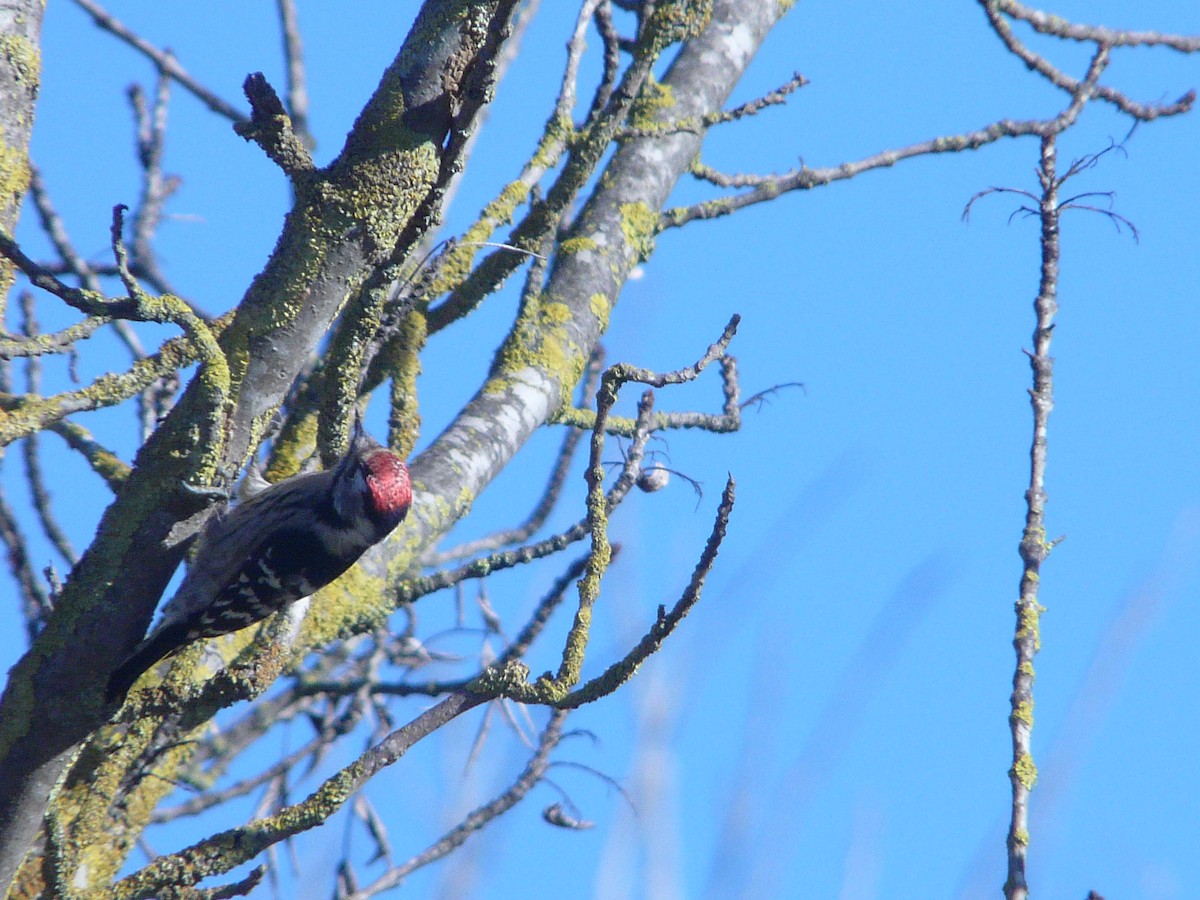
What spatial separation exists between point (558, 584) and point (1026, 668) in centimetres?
122

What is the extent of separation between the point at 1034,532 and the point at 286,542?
2035mm

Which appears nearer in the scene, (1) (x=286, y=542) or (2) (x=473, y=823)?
(2) (x=473, y=823)

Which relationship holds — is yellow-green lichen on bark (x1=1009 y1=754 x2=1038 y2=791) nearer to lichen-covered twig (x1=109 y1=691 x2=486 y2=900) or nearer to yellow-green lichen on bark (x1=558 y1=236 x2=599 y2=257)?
lichen-covered twig (x1=109 y1=691 x2=486 y2=900)

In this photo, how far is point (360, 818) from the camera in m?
3.74

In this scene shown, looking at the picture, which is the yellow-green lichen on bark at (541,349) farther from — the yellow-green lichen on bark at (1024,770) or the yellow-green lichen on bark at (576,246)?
the yellow-green lichen on bark at (1024,770)

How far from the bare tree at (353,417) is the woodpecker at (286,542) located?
10 centimetres

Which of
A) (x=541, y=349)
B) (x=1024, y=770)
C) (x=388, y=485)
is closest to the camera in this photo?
(x=1024, y=770)

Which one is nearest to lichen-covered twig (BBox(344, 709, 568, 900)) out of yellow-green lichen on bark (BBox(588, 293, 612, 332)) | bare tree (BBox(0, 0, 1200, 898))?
bare tree (BBox(0, 0, 1200, 898))

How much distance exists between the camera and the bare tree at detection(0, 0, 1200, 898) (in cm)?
214

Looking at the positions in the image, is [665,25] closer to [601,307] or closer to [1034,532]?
[601,307]

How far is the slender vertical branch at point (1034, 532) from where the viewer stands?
6.49ft

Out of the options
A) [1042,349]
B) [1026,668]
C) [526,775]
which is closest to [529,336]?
[526,775]

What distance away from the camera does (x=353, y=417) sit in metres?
2.70

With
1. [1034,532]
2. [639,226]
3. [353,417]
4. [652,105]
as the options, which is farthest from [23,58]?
[1034,532]
